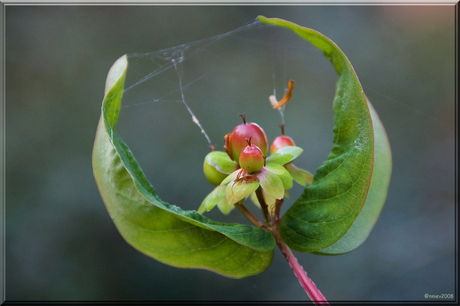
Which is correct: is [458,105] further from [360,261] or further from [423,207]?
[360,261]

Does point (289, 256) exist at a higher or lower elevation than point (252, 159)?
lower

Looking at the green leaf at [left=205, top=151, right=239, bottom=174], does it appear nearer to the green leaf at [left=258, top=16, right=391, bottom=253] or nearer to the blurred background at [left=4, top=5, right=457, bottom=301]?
the green leaf at [left=258, top=16, right=391, bottom=253]

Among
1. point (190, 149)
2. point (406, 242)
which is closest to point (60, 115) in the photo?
point (190, 149)

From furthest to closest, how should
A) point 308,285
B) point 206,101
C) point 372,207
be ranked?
point 206,101 < point 372,207 < point 308,285

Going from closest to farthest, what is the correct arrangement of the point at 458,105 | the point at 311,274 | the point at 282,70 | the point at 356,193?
1. the point at 356,193
2. the point at 458,105
3. the point at 311,274
4. the point at 282,70

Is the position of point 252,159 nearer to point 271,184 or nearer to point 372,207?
point 271,184

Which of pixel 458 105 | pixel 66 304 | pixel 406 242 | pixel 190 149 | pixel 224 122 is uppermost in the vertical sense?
pixel 458 105

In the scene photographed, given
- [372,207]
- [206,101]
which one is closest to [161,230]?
[372,207]

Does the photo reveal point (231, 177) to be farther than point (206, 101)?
No
